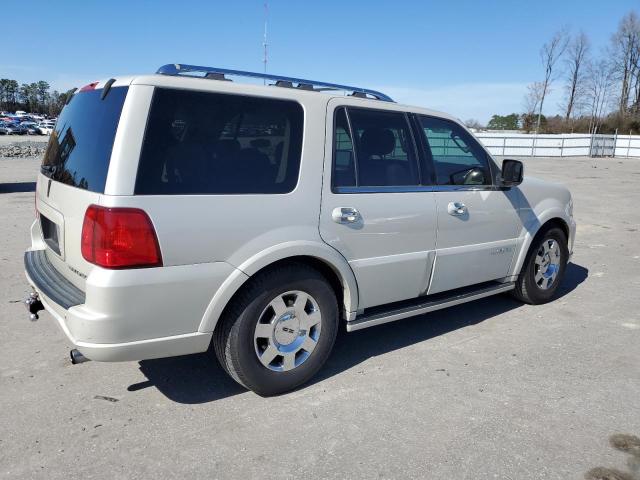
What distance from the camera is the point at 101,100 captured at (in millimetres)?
3141

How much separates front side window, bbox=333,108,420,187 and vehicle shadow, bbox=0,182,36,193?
11.8 metres

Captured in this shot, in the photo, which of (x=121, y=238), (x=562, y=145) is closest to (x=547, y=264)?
(x=121, y=238)

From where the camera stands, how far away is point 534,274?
17.4ft

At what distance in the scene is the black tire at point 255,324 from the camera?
3.23 metres

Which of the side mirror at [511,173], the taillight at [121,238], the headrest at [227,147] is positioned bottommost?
the taillight at [121,238]

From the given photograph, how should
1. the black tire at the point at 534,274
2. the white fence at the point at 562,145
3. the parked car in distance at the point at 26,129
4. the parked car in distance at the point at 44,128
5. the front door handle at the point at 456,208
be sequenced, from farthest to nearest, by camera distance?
the parked car in distance at the point at 44,128 < the parked car in distance at the point at 26,129 < the white fence at the point at 562,145 < the black tire at the point at 534,274 < the front door handle at the point at 456,208

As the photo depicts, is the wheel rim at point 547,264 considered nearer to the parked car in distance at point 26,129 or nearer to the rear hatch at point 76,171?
the rear hatch at point 76,171

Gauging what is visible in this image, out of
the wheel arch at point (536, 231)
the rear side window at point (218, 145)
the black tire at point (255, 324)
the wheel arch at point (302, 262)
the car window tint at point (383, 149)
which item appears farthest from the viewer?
the wheel arch at point (536, 231)

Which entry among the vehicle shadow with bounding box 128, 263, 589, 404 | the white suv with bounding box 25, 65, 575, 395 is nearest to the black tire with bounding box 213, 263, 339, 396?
the white suv with bounding box 25, 65, 575, 395

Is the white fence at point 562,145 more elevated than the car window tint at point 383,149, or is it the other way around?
the white fence at point 562,145

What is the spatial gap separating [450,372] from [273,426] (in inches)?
56.5

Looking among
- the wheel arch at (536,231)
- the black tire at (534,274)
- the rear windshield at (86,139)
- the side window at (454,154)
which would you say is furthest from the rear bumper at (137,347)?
the black tire at (534,274)

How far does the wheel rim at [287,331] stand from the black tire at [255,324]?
0.03m

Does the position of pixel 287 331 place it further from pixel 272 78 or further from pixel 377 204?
pixel 272 78
